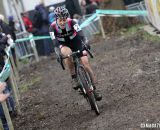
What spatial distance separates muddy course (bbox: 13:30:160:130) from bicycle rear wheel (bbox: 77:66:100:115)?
0.22 metres

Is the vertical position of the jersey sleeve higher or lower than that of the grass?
higher

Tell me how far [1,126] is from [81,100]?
291cm

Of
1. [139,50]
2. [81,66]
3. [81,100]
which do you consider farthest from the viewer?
[139,50]

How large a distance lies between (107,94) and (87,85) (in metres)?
1.91

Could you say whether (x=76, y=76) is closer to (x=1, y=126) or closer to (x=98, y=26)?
(x=1, y=126)

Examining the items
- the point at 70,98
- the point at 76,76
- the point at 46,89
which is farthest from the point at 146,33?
the point at 76,76

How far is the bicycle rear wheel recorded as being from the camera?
10398 millimetres

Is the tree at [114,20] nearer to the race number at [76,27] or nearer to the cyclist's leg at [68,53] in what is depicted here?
the cyclist's leg at [68,53]

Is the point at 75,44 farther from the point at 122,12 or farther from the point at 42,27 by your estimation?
the point at 42,27

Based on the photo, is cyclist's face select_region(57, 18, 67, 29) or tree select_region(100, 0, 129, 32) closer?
cyclist's face select_region(57, 18, 67, 29)

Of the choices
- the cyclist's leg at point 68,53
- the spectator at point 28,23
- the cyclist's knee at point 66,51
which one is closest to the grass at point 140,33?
the spectator at point 28,23

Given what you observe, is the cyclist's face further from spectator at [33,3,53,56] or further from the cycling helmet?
spectator at [33,3,53,56]

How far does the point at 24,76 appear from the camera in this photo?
63.7 ft

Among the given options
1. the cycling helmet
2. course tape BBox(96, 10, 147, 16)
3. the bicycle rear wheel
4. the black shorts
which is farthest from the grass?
the bicycle rear wheel
